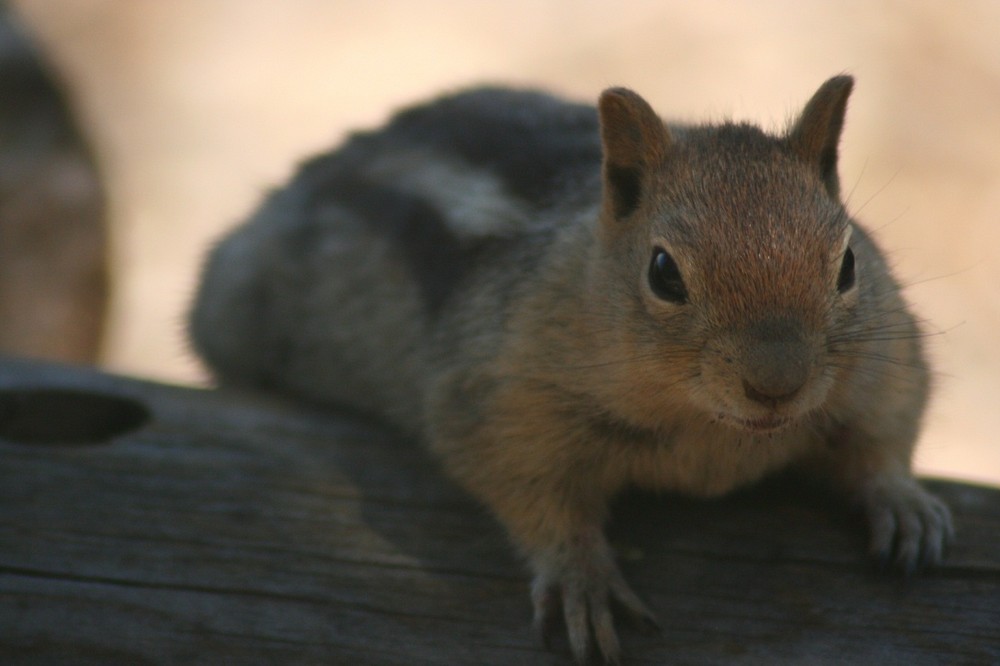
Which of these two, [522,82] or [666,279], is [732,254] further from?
[522,82]

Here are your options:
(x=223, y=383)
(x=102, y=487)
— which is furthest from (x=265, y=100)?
(x=102, y=487)

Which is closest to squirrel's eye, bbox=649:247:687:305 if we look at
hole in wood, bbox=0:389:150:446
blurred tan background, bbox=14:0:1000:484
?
hole in wood, bbox=0:389:150:446

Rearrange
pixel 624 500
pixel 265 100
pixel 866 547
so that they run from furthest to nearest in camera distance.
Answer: pixel 265 100 < pixel 624 500 < pixel 866 547

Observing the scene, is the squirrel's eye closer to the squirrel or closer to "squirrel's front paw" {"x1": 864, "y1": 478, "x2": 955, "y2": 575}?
the squirrel

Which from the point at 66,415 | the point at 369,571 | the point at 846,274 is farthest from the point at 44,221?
the point at 846,274

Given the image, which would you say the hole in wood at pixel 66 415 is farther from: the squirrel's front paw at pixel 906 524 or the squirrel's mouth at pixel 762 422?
the squirrel's front paw at pixel 906 524

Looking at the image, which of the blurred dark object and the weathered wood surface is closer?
the weathered wood surface

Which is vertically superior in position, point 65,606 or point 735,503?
point 735,503

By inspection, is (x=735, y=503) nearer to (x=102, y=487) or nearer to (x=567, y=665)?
(x=567, y=665)
